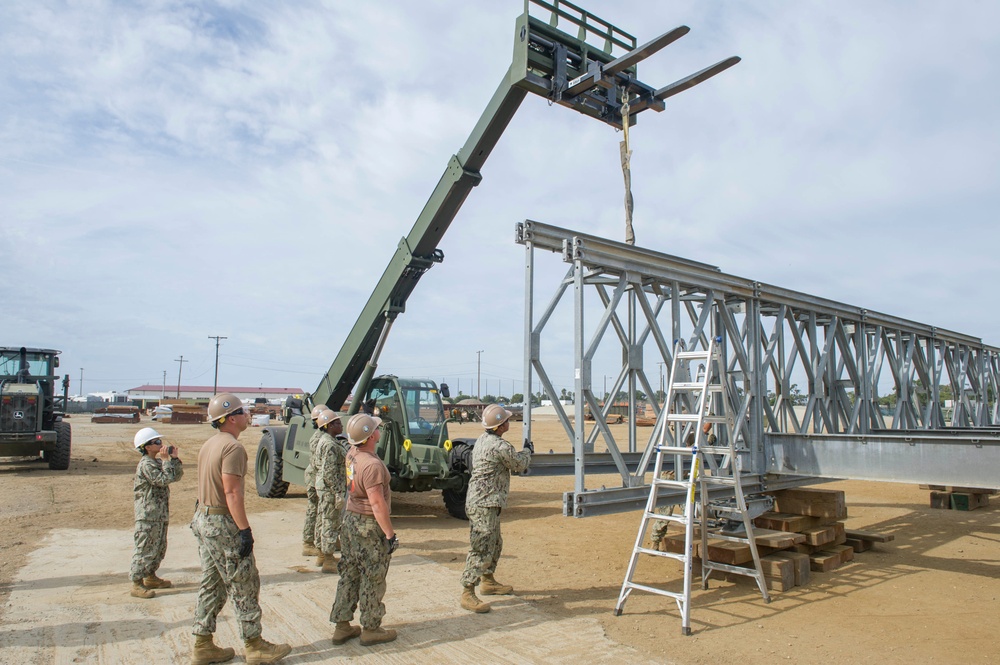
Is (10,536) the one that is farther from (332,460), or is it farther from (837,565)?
(837,565)

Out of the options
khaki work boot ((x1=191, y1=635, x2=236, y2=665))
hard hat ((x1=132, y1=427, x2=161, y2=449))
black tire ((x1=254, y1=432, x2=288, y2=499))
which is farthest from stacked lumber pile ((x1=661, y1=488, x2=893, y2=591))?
black tire ((x1=254, y1=432, x2=288, y2=499))

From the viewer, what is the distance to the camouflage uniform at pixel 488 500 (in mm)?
6418

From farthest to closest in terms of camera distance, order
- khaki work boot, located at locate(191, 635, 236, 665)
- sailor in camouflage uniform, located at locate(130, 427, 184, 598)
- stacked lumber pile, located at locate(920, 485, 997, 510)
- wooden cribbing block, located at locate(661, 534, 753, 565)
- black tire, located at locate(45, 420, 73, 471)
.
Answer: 1. black tire, located at locate(45, 420, 73, 471)
2. stacked lumber pile, located at locate(920, 485, 997, 510)
3. wooden cribbing block, located at locate(661, 534, 753, 565)
4. sailor in camouflage uniform, located at locate(130, 427, 184, 598)
5. khaki work boot, located at locate(191, 635, 236, 665)

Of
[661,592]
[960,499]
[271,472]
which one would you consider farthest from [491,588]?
[960,499]

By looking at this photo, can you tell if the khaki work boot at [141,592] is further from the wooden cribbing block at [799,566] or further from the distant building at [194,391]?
the distant building at [194,391]

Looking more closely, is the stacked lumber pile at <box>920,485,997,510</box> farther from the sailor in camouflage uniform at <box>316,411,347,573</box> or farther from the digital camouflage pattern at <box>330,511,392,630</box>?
the digital camouflage pattern at <box>330,511,392,630</box>

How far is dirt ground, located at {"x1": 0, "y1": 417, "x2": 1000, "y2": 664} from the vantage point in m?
5.34

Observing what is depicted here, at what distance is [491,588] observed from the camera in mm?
6777

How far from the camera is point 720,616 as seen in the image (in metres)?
6.23

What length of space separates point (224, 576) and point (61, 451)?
15.2 metres

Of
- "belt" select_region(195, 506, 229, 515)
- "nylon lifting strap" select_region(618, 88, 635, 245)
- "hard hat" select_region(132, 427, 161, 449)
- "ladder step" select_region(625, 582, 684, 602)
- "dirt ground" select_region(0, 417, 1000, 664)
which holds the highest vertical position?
"nylon lifting strap" select_region(618, 88, 635, 245)

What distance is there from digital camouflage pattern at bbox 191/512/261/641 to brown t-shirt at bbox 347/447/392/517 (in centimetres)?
Result: 89

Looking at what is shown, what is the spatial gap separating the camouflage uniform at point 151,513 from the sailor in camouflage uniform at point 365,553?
2470 millimetres

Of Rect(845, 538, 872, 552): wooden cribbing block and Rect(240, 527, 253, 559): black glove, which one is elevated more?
→ Rect(240, 527, 253, 559): black glove
